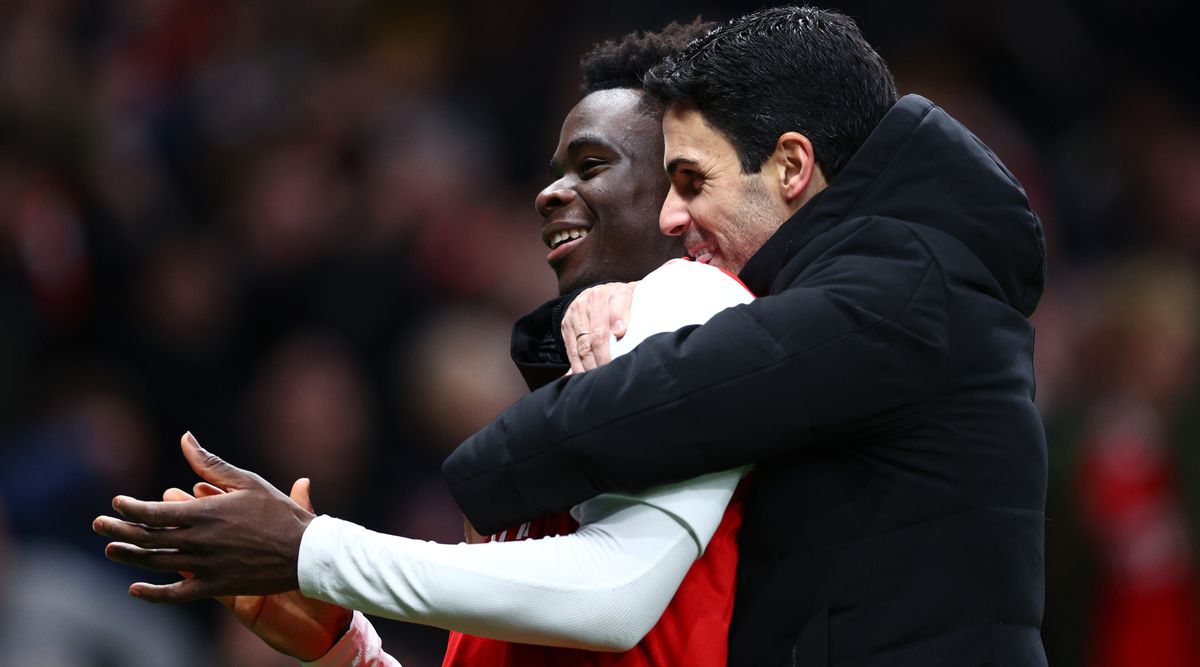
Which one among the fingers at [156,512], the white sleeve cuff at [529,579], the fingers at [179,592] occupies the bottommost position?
the white sleeve cuff at [529,579]

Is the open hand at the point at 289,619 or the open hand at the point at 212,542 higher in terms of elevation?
the open hand at the point at 212,542

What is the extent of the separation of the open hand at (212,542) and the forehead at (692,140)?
77 cm

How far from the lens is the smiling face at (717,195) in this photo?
7.70ft

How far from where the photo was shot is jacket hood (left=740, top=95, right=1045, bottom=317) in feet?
7.16

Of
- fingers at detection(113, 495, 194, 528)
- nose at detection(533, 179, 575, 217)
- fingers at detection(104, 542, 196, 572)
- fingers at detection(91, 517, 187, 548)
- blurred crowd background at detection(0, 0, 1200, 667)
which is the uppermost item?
nose at detection(533, 179, 575, 217)

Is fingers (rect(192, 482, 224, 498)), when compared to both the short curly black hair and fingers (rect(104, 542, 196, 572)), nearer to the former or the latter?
fingers (rect(104, 542, 196, 572))

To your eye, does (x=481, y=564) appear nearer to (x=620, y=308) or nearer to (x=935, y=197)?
(x=620, y=308)

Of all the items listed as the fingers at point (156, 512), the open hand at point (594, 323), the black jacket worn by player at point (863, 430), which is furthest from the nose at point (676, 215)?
the fingers at point (156, 512)

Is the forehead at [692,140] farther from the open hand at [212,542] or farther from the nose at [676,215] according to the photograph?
the open hand at [212,542]

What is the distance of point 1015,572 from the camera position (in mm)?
2139

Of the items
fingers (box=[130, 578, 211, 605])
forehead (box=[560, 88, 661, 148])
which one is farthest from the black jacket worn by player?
forehead (box=[560, 88, 661, 148])

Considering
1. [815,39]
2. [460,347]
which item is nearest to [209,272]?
[460,347]

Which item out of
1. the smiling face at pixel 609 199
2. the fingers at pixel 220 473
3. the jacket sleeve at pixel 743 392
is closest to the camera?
the jacket sleeve at pixel 743 392

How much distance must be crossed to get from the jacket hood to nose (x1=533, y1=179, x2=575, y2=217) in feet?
2.19
